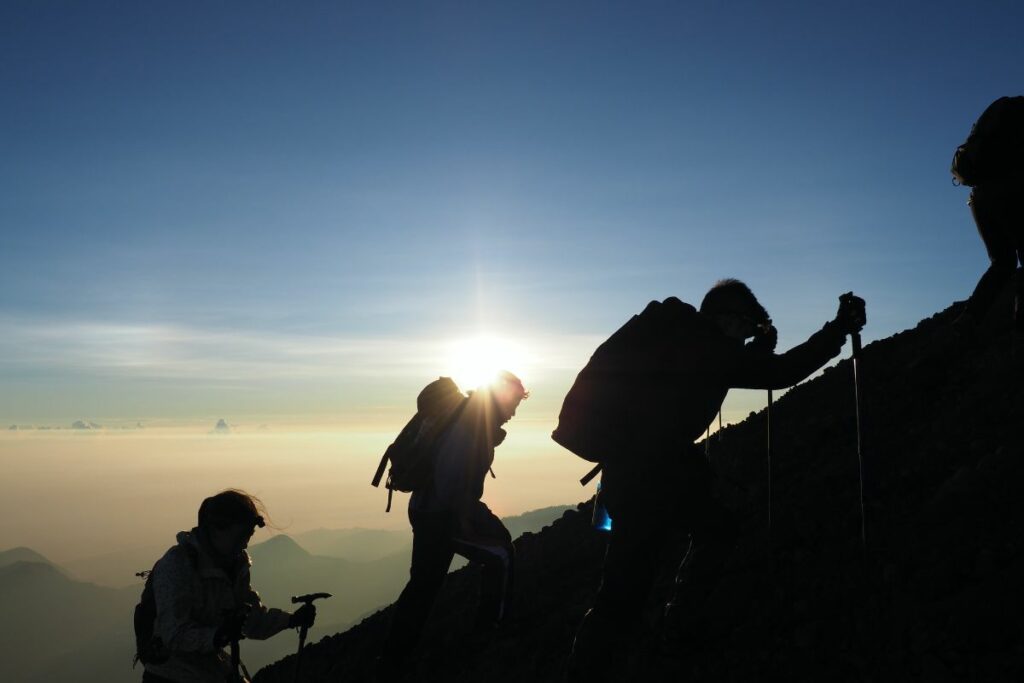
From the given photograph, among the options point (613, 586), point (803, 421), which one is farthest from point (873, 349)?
point (613, 586)

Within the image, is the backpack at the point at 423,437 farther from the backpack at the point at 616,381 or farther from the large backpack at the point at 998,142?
the large backpack at the point at 998,142

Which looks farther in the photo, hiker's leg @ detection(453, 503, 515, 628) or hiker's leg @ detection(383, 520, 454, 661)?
hiker's leg @ detection(453, 503, 515, 628)

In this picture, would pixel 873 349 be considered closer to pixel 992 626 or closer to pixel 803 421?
pixel 803 421

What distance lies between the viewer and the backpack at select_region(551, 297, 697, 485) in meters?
4.95

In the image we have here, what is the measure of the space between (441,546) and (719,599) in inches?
116

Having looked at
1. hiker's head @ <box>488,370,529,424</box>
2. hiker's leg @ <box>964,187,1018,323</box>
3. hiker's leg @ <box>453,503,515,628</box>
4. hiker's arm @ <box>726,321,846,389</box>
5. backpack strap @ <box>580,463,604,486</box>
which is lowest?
hiker's leg @ <box>453,503,515,628</box>

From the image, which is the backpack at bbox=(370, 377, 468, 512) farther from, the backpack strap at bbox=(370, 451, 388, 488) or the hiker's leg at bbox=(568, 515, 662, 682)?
the hiker's leg at bbox=(568, 515, 662, 682)

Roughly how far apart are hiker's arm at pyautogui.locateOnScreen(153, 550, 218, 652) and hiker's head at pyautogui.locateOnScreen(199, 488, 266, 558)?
0.25 meters

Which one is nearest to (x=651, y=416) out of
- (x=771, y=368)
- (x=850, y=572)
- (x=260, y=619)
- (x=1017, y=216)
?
(x=771, y=368)

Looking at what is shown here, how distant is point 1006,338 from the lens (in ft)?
35.6

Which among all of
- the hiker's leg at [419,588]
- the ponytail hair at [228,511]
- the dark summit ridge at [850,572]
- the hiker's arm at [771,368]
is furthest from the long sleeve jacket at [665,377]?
the hiker's leg at [419,588]

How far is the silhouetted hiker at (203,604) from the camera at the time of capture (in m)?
4.73

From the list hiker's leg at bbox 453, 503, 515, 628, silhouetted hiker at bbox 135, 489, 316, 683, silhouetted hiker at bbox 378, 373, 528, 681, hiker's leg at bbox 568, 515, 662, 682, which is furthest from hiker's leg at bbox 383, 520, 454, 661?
hiker's leg at bbox 568, 515, 662, 682

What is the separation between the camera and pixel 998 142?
600cm
